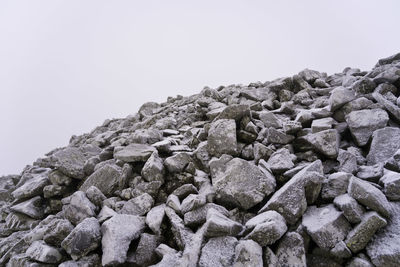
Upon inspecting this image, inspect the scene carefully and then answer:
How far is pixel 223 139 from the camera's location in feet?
14.6

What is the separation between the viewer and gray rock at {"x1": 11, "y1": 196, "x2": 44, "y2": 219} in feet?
14.9

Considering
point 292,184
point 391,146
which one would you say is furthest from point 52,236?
point 391,146

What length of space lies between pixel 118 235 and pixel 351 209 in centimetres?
286

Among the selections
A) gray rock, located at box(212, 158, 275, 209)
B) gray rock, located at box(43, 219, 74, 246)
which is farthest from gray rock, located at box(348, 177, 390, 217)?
gray rock, located at box(43, 219, 74, 246)

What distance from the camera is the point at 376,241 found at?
251cm

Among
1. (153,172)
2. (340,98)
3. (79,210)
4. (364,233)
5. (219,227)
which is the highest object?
(340,98)

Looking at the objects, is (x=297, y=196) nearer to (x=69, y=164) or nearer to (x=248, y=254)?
(x=248, y=254)

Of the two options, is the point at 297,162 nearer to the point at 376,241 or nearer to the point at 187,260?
the point at 376,241

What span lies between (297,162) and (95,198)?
3.55 m

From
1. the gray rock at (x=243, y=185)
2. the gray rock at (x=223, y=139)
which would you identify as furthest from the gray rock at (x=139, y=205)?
the gray rock at (x=223, y=139)

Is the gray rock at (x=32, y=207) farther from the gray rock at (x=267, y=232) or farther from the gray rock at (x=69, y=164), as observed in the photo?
the gray rock at (x=267, y=232)

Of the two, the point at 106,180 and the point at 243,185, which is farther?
the point at 106,180

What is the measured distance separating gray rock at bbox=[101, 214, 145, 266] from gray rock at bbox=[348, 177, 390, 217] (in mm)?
2816

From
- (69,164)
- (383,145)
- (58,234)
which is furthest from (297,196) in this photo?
(69,164)
